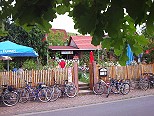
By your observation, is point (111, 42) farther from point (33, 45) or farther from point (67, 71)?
point (33, 45)

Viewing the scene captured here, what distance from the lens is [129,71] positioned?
1641 centimetres

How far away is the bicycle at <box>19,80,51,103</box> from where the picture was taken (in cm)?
1237

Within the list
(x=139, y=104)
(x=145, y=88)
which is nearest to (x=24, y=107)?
(x=139, y=104)

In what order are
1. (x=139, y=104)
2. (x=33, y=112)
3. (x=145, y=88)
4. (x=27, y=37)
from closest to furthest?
1. (x=33, y=112)
2. (x=139, y=104)
3. (x=145, y=88)
4. (x=27, y=37)

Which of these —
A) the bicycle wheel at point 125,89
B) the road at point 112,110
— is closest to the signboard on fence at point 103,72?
the bicycle wheel at point 125,89

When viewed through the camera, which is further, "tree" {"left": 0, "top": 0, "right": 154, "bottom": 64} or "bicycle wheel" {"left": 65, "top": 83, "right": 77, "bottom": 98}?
"bicycle wheel" {"left": 65, "top": 83, "right": 77, "bottom": 98}

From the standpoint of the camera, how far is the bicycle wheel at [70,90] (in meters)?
13.3

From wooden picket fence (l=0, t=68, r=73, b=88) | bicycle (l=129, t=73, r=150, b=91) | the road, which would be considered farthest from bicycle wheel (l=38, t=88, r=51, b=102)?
bicycle (l=129, t=73, r=150, b=91)

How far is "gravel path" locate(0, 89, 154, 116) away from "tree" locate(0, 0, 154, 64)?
9.01m

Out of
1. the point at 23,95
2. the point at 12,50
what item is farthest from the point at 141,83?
the point at 12,50

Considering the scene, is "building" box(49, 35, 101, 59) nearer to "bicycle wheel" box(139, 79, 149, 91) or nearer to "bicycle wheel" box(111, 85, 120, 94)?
"bicycle wheel" box(139, 79, 149, 91)

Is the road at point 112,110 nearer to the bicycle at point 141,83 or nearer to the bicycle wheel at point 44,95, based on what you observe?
the bicycle wheel at point 44,95

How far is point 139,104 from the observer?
11320 millimetres

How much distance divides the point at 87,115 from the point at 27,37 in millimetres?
18412
